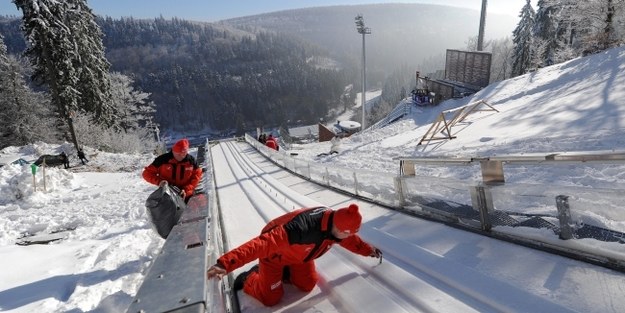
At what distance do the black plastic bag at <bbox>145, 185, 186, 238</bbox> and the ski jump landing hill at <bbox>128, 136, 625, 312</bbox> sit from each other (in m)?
0.38

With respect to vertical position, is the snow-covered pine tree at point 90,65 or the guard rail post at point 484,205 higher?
the snow-covered pine tree at point 90,65

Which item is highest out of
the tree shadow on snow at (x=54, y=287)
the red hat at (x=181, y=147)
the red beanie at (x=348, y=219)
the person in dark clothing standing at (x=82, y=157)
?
the red hat at (x=181, y=147)

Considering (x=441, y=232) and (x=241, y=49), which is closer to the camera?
(x=441, y=232)

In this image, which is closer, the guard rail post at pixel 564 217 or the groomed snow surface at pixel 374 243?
the groomed snow surface at pixel 374 243

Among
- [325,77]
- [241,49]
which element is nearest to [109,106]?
[325,77]

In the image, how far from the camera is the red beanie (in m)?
3.29

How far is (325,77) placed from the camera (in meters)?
152

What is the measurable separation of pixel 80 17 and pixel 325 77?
126193mm

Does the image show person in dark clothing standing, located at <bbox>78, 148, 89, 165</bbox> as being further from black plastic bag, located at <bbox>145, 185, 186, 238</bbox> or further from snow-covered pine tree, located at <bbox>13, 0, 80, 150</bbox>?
black plastic bag, located at <bbox>145, 185, 186, 238</bbox>

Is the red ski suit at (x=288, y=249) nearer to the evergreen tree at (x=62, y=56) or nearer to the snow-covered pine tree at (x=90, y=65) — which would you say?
the evergreen tree at (x=62, y=56)

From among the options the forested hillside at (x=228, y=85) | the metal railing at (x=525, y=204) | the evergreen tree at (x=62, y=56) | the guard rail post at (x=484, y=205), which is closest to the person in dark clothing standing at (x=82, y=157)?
the evergreen tree at (x=62, y=56)

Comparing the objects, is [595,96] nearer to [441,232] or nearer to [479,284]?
[441,232]

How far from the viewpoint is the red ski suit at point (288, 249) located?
325 cm

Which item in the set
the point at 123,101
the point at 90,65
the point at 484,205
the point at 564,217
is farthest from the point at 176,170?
the point at 123,101
